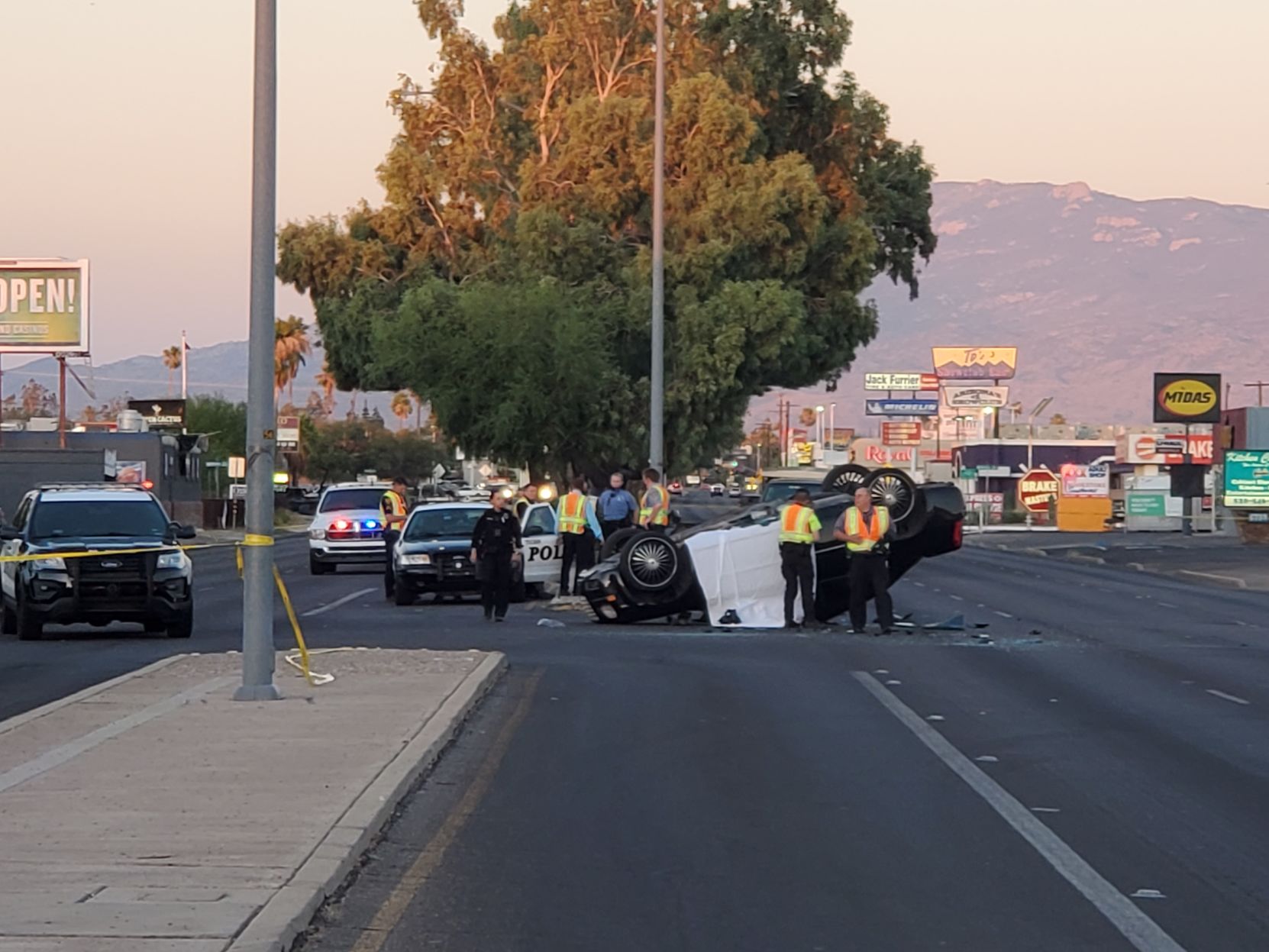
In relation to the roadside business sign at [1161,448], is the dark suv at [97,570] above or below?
below

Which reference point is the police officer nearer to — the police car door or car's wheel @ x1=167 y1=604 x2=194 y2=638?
car's wheel @ x1=167 y1=604 x2=194 y2=638

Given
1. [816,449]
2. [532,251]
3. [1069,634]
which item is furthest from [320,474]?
[1069,634]

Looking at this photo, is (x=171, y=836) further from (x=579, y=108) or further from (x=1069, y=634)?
(x=579, y=108)

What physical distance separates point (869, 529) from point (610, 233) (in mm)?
32520

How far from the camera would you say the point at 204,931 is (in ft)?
24.5

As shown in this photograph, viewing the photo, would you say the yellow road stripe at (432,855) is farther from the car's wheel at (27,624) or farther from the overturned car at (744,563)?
the overturned car at (744,563)

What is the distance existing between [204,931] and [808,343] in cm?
4710

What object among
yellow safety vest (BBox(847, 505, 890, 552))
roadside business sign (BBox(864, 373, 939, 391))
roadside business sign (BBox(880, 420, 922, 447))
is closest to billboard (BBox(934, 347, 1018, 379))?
roadside business sign (BBox(864, 373, 939, 391))

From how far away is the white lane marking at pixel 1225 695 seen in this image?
55.8 feet

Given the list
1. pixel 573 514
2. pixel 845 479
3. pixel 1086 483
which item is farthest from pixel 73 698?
pixel 1086 483

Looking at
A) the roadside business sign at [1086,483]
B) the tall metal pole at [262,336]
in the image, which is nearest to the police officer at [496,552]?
the tall metal pole at [262,336]

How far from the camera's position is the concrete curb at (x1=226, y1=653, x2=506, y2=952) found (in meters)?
7.53

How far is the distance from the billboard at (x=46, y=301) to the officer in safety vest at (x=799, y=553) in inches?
2199

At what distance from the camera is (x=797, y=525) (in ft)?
79.0
